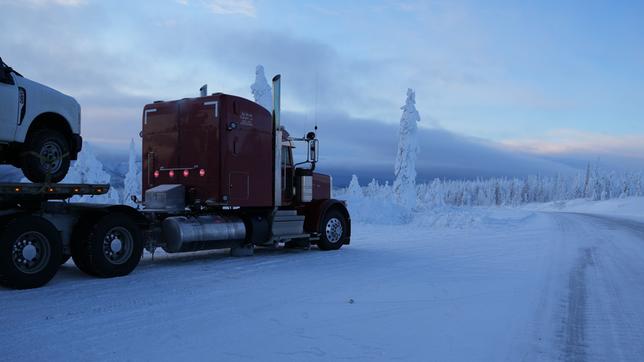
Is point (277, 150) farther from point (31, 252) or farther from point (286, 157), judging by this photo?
point (31, 252)

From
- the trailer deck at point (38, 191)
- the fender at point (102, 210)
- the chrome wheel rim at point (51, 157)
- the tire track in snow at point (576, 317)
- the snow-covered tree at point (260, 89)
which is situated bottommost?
the tire track in snow at point (576, 317)

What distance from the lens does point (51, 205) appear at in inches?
334

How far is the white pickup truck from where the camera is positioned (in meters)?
7.56

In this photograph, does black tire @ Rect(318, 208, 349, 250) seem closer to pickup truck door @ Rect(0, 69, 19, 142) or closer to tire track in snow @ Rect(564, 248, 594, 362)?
tire track in snow @ Rect(564, 248, 594, 362)

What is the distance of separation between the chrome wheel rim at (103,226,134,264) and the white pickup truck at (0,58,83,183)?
4.22 ft

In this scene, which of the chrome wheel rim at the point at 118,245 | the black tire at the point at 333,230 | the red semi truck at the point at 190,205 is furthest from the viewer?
the black tire at the point at 333,230

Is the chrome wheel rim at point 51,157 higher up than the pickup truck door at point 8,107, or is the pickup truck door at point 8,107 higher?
the pickup truck door at point 8,107

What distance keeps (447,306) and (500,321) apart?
0.89 metres

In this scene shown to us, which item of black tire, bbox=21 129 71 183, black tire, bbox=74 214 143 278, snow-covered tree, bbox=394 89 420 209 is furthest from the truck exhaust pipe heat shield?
snow-covered tree, bbox=394 89 420 209

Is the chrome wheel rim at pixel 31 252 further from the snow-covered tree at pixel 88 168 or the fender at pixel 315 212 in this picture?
the snow-covered tree at pixel 88 168

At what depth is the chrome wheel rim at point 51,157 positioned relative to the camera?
8141 millimetres

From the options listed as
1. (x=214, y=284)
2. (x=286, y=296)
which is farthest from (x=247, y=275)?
(x=286, y=296)

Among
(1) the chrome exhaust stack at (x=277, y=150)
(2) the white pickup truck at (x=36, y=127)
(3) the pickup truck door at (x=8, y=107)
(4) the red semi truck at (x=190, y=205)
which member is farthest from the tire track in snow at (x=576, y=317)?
(3) the pickup truck door at (x=8, y=107)

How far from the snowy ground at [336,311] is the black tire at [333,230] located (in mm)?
1954
